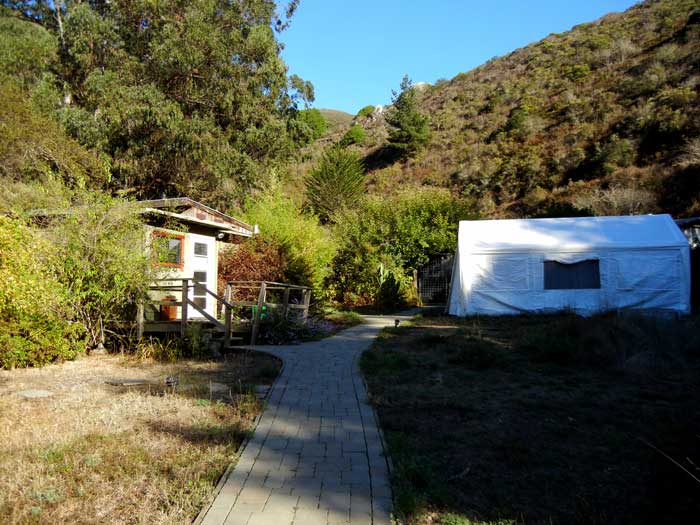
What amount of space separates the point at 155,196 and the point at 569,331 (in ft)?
55.7

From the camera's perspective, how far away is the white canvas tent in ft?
44.9

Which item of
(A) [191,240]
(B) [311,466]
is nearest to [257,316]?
(A) [191,240]

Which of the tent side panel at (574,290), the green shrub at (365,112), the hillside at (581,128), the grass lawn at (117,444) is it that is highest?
the green shrub at (365,112)

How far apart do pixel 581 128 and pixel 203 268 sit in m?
28.6

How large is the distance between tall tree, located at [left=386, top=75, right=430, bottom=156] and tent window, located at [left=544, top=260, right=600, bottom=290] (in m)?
29.1

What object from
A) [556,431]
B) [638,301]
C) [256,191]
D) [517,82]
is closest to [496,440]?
[556,431]

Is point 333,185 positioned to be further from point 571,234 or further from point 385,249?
point 571,234

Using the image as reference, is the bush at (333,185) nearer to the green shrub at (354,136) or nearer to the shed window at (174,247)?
the shed window at (174,247)

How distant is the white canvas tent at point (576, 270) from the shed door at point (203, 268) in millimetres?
6871

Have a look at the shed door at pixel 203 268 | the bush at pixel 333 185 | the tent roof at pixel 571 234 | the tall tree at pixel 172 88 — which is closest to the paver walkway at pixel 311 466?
the shed door at pixel 203 268

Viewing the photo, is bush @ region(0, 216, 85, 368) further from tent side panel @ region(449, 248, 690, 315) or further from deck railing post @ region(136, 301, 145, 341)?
tent side panel @ region(449, 248, 690, 315)

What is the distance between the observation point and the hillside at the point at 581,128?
25.5 metres

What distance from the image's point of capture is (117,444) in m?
3.92

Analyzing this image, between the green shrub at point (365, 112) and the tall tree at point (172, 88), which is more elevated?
the green shrub at point (365, 112)
